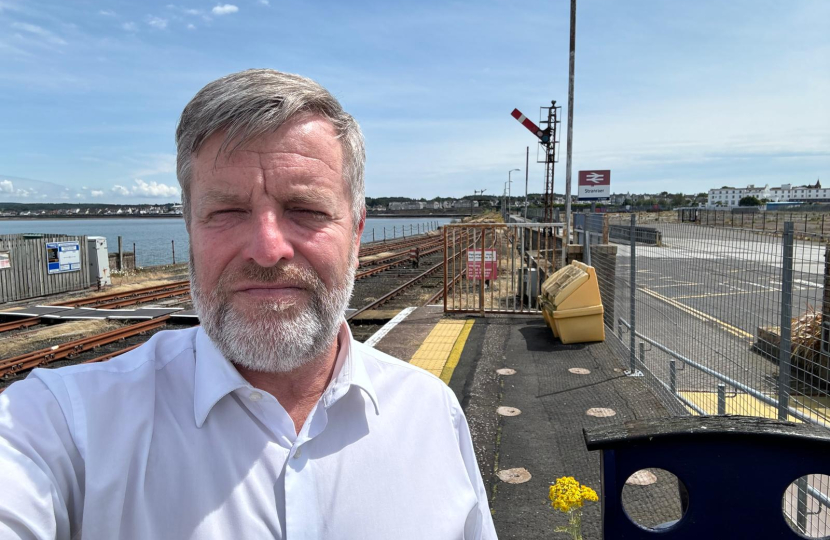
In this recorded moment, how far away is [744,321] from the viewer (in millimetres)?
4195

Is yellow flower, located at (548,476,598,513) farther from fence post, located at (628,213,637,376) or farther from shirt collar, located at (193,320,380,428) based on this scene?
fence post, located at (628,213,637,376)

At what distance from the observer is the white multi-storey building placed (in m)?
152

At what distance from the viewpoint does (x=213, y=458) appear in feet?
4.20

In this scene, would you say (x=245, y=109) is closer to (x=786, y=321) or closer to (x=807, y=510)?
(x=786, y=321)

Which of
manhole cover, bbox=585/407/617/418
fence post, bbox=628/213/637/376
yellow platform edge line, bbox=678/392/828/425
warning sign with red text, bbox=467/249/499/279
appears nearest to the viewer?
yellow platform edge line, bbox=678/392/828/425

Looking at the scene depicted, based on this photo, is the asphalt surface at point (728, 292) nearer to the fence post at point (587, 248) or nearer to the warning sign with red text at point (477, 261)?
the fence post at point (587, 248)

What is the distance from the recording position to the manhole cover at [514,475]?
3.83 m

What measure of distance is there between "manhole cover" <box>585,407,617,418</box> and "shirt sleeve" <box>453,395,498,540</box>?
141 inches

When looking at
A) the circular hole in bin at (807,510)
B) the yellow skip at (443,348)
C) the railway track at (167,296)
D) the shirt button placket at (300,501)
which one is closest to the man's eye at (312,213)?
the shirt button placket at (300,501)

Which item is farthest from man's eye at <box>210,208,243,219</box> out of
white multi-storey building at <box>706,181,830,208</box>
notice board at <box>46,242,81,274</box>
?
white multi-storey building at <box>706,181,830,208</box>

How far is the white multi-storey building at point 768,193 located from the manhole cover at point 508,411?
165647mm

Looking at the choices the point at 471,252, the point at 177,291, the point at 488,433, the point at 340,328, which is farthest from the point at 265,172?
the point at 177,291

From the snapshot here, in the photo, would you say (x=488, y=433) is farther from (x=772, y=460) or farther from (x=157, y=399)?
(x=157, y=399)

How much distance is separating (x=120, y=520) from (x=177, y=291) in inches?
701
